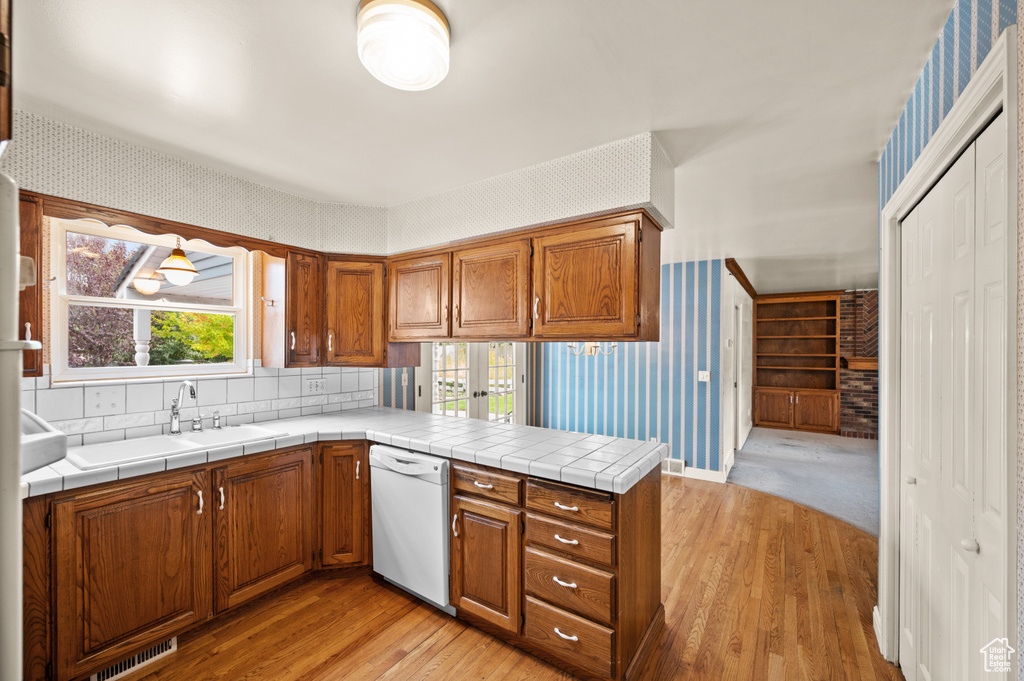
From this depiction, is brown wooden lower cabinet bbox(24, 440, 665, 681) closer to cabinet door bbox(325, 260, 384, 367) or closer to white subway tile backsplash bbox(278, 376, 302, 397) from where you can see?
white subway tile backsplash bbox(278, 376, 302, 397)

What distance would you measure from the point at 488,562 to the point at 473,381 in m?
2.61

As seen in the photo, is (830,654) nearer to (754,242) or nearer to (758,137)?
(758,137)

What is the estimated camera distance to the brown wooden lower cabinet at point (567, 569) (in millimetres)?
1777

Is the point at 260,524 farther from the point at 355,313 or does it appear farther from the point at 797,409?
the point at 797,409

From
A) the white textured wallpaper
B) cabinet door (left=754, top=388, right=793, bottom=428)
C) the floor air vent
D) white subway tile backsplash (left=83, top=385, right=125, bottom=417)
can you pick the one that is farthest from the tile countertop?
cabinet door (left=754, top=388, right=793, bottom=428)

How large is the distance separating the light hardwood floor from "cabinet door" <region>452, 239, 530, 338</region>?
1.58 m

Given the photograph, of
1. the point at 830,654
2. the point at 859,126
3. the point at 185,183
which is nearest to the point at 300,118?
the point at 185,183

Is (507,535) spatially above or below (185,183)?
below

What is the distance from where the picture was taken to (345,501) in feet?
8.60

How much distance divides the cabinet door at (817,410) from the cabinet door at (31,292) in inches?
344

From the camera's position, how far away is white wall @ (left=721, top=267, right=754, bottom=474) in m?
4.68

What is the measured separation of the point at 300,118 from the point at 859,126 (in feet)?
8.10

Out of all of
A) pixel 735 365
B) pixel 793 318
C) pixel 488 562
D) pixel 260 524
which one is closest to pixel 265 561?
pixel 260 524

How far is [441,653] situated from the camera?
6.64ft
